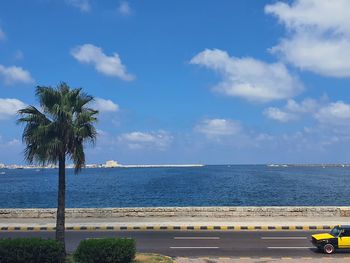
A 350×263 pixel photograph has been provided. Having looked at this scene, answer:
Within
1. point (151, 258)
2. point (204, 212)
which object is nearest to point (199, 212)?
point (204, 212)

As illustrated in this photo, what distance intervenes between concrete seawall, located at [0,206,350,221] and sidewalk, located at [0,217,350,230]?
0.44m

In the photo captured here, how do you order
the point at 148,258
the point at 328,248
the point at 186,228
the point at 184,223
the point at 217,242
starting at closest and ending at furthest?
the point at 148,258 → the point at 328,248 → the point at 217,242 → the point at 186,228 → the point at 184,223

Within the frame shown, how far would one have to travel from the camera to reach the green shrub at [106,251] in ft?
55.0

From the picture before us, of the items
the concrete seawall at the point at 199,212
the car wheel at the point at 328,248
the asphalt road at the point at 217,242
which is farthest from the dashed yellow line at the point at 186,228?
the car wheel at the point at 328,248

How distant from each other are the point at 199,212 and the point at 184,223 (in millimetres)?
2577

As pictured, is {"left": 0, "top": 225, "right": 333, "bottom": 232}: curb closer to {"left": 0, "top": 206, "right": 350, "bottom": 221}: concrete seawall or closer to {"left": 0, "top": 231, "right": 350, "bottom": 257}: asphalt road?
{"left": 0, "top": 231, "right": 350, "bottom": 257}: asphalt road

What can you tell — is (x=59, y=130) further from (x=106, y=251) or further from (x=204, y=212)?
(x=204, y=212)

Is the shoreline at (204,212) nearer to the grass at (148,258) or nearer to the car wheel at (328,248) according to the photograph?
the car wheel at (328,248)

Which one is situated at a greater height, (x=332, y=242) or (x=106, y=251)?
(x=106, y=251)

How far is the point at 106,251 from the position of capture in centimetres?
1680

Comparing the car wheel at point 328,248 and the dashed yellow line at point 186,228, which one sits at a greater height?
the dashed yellow line at point 186,228

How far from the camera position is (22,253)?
1666cm

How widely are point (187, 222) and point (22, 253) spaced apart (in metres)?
14.8

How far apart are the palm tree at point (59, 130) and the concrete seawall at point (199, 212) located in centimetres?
1265
